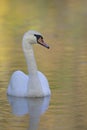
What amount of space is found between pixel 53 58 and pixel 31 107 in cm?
421

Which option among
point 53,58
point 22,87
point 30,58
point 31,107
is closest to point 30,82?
point 22,87

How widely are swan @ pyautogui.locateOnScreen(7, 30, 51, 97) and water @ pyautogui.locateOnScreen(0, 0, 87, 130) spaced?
15 centimetres

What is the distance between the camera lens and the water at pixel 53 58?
8.35 m

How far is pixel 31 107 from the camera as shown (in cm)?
923

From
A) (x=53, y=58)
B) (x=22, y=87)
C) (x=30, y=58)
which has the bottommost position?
(x=53, y=58)

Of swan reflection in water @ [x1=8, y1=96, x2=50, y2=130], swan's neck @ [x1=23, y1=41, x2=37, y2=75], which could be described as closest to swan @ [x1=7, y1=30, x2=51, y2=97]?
swan's neck @ [x1=23, y1=41, x2=37, y2=75]

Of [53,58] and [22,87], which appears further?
[53,58]

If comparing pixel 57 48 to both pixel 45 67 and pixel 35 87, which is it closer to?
pixel 45 67

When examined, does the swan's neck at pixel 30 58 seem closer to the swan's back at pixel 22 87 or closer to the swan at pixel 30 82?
the swan at pixel 30 82

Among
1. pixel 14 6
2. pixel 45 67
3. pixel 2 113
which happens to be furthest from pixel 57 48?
pixel 14 6

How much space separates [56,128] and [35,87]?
7.35 ft

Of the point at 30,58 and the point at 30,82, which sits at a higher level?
the point at 30,58

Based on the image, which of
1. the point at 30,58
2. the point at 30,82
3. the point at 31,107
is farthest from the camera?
the point at 30,58

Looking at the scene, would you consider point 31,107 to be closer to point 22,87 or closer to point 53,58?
point 22,87
